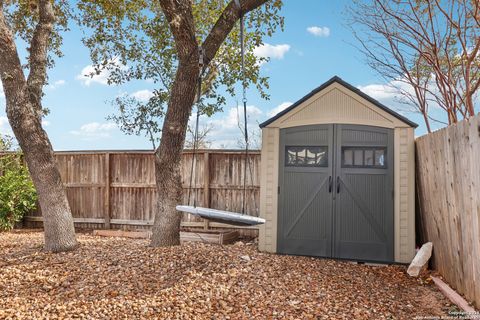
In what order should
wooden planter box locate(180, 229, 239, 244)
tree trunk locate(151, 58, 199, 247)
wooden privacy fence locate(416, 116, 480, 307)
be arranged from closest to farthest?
1. wooden privacy fence locate(416, 116, 480, 307)
2. tree trunk locate(151, 58, 199, 247)
3. wooden planter box locate(180, 229, 239, 244)

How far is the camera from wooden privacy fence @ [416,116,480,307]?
403 cm

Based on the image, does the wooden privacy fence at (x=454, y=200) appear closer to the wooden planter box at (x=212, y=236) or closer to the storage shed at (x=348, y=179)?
the storage shed at (x=348, y=179)

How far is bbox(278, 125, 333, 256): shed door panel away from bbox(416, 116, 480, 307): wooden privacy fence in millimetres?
1345

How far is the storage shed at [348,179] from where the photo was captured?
599cm

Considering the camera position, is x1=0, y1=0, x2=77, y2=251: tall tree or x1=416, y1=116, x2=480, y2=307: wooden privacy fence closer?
x1=416, y1=116, x2=480, y2=307: wooden privacy fence

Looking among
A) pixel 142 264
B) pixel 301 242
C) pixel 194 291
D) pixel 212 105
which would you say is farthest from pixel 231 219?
pixel 212 105

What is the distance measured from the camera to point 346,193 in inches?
238

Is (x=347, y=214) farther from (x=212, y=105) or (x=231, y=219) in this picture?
(x=212, y=105)

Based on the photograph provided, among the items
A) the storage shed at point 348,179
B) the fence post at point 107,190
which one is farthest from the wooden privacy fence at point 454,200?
the fence post at point 107,190

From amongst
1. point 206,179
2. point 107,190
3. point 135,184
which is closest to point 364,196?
point 206,179

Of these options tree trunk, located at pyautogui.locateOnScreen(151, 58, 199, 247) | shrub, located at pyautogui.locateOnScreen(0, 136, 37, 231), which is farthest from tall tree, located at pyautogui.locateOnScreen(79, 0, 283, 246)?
shrub, located at pyautogui.locateOnScreen(0, 136, 37, 231)

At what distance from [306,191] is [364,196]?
33.6 inches

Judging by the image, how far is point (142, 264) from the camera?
15.3ft

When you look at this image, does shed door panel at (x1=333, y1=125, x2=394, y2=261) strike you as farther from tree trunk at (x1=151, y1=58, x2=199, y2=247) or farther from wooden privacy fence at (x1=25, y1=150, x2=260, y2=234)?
tree trunk at (x1=151, y1=58, x2=199, y2=247)
